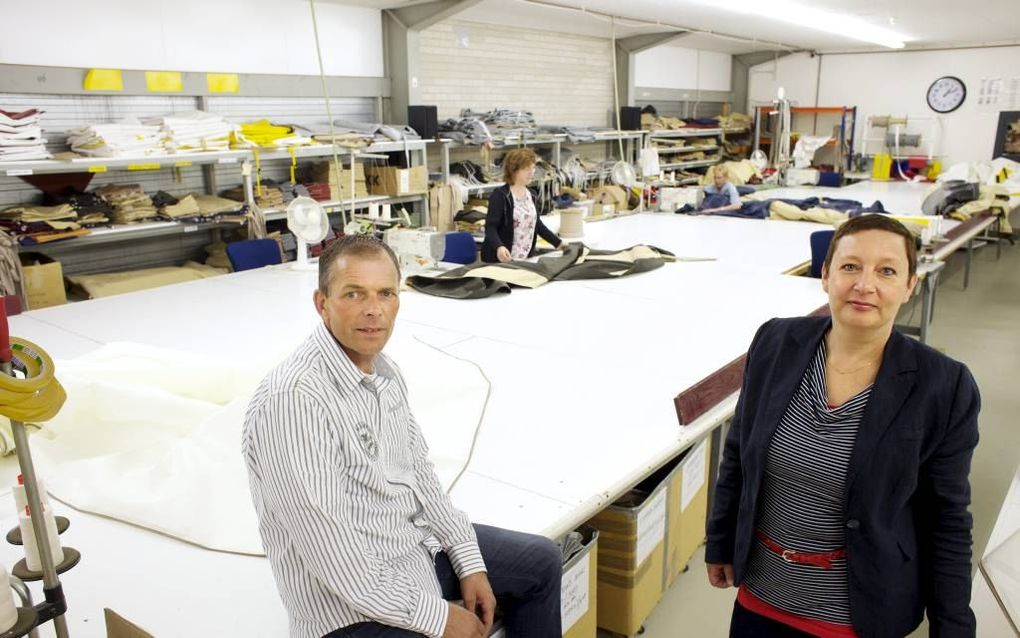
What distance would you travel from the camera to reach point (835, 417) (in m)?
1.47

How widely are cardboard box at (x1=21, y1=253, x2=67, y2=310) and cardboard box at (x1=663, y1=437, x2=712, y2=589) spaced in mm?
3858

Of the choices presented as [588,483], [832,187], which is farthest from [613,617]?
[832,187]

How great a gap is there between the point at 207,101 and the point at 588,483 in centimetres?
488

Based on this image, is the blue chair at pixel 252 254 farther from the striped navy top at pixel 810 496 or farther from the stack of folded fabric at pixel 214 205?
the striped navy top at pixel 810 496

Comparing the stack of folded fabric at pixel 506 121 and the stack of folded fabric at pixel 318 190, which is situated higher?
the stack of folded fabric at pixel 506 121

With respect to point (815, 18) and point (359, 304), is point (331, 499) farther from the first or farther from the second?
point (815, 18)

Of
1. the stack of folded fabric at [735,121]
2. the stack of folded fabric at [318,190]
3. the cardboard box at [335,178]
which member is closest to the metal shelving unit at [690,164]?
the stack of folded fabric at [735,121]

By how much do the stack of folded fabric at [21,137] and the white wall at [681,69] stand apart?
7591mm

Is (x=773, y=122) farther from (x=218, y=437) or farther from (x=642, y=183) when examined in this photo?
(x=218, y=437)

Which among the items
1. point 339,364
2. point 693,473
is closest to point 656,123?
point 693,473

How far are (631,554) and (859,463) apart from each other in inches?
36.4

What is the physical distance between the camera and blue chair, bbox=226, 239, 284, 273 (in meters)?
4.80

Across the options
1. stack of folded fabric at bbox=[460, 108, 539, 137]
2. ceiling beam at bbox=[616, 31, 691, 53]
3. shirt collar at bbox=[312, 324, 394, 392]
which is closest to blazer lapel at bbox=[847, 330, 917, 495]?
shirt collar at bbox=[312, 324, 394, 392]

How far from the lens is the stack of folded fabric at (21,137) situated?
4.20m
